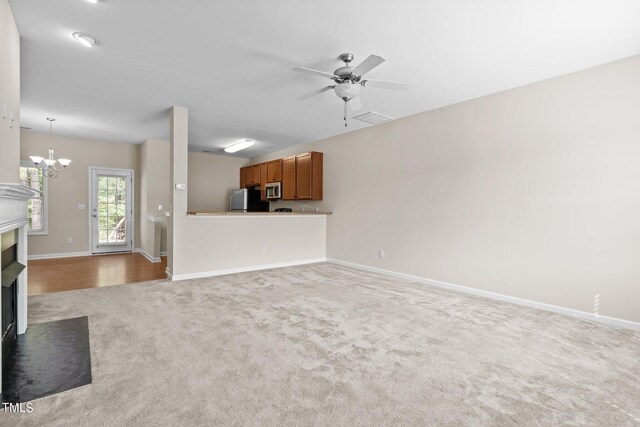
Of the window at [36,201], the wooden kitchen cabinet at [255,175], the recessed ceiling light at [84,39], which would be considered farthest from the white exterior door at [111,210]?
the recessed ceiling light at [84,39]

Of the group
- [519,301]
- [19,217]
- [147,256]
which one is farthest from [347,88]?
[147,256]

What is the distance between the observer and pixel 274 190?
6922 millimetres

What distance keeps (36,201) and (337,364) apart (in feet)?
22.9

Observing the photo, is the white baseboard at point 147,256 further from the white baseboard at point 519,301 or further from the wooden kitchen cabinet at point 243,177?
the white baseboard at point 519,301

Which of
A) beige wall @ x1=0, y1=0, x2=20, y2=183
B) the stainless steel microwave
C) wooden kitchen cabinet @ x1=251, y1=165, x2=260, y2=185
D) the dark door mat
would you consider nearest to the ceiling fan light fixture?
beige wall @ x1=0, y1=0, x2=20, y2=183

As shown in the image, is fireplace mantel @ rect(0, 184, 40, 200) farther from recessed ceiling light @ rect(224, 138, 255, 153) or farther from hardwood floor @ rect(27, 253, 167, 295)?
recessed ceiling light @ rect(224, 138, 255, 153)

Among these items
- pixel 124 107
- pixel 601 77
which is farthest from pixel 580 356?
pixel 124 107

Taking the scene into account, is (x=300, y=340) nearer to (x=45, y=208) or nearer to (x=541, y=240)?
(x=541, y=240)

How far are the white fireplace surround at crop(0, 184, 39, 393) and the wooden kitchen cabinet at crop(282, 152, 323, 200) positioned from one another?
4.25m

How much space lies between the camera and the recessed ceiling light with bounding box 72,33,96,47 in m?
2.59

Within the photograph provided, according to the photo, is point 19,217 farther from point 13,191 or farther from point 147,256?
point 147,256

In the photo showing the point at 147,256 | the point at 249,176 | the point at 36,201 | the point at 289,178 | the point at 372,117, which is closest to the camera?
the point at 372,117

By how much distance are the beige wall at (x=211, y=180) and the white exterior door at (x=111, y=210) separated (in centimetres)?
132

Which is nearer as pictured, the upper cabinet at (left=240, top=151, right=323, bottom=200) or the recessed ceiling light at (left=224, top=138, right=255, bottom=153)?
the upper cabinet at (left=240, top=151, right=323, bottom=200)
